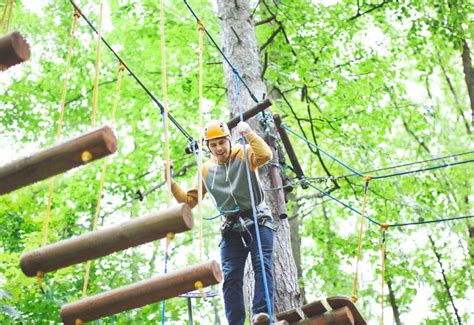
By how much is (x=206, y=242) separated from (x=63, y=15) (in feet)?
22.8

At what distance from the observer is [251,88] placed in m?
5.41

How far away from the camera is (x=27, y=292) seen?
5.75m

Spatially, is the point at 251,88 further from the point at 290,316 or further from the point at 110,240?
the point at 110,240

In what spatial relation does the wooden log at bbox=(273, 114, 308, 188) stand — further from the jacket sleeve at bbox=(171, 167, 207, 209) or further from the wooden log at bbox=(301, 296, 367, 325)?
the wooden log at bbox=(301, 296, 367, 325)

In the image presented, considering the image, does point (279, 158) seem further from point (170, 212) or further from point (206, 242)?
point (206, 242)

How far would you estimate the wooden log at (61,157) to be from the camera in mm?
2191

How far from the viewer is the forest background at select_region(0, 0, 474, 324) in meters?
7.55

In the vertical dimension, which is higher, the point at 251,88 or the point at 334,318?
the point at 251,88

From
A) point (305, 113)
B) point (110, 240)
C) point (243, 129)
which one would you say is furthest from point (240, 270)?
point (305, 113)

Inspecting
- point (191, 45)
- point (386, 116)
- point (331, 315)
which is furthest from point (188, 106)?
point (331, 315)

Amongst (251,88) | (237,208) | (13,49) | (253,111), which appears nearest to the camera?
(13,49)

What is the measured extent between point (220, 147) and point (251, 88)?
70.0 inches

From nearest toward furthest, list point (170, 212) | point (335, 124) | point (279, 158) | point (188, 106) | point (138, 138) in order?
point (170, 212) → point (279, 158) → point (335, 124) → point (188, 106) → point (138, 138)

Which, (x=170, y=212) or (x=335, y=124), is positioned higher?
(x=335, y=124)
